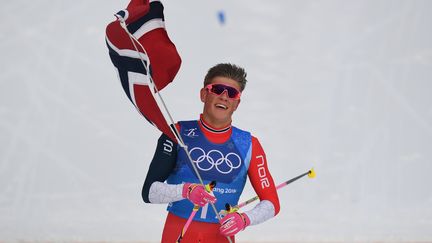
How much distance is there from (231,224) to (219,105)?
3.26ft

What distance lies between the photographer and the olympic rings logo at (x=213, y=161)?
164 inches

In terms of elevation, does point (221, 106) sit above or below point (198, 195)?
above

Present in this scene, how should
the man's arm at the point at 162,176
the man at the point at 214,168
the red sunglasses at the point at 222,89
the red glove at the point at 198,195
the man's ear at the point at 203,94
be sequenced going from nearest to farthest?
1. the red glove at the point at 198,195
2. the man's arm at the point at 162,176
3. the man at the point at 214,168
4. the red sunglasses at the point at 222,89
5. the man's ear at the point at 203,94

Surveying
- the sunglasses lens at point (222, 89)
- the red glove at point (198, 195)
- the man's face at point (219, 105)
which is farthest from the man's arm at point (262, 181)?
the red glove at point (198, 195)

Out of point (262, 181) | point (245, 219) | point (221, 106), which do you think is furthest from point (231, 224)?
point (221, 106)

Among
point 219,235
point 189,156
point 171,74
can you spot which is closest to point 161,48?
point 171,74

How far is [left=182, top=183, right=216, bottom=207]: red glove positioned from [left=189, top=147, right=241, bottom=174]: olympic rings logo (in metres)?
0.30

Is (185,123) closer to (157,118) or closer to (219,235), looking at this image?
(157,118)

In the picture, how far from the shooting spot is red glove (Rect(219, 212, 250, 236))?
3914mm

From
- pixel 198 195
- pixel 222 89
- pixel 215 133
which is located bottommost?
pixel 198 195

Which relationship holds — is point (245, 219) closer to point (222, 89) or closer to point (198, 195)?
point (198, 195)

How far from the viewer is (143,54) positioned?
13.9 feet

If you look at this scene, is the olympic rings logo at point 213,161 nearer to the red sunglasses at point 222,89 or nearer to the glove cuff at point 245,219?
the glove cuff at point 245,219

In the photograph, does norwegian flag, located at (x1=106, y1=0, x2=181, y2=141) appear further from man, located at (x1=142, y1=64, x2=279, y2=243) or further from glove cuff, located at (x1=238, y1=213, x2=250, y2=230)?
glove cuff, located at (x1=238, y1=213, x2=250, y2=230)
